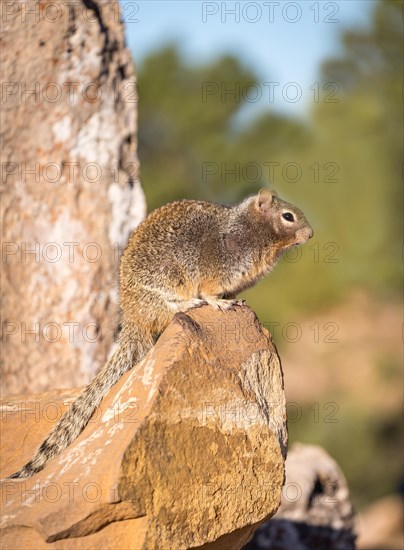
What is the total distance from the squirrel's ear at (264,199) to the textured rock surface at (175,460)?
162 centimetres

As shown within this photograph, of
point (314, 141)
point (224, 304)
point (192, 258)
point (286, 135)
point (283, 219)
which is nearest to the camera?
point (224, 304)

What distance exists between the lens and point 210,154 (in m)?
22.7

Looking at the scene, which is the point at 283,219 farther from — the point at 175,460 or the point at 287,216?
the point at 175,460

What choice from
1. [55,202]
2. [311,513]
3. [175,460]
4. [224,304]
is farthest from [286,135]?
[175,460]

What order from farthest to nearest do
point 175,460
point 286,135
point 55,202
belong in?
point 286,135 → point 55,202 → point 175,460

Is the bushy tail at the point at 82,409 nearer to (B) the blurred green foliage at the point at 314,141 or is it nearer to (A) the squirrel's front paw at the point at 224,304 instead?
(A) the squirrel's front paw at the point at 224,304

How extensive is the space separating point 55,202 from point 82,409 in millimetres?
3598

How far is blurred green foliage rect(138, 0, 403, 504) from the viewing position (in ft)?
66.8

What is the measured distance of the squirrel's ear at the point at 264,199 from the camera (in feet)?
25.9

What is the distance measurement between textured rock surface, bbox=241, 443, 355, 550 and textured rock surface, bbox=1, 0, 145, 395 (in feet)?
8.34

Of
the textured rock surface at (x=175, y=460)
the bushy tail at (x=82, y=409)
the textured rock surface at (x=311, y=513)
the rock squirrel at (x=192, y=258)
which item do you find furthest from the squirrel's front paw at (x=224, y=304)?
the textured rock surface at (x=311, y=513)

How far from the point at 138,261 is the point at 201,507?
7.76 feet

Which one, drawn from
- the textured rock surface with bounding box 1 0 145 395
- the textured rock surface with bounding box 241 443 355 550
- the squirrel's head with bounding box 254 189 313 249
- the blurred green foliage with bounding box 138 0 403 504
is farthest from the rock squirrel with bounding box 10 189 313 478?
the blurred green foliage with bounding box 138 0 403 504

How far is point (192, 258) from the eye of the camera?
744 centimetres
